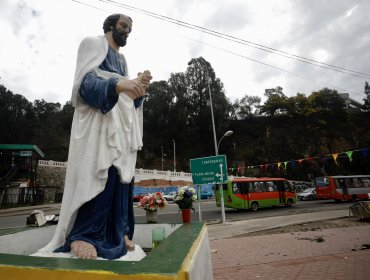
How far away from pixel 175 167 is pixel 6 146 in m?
31.7

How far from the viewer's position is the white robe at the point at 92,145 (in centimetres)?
269

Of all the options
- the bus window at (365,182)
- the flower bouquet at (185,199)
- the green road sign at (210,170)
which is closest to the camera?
the flower bouquet at (185,199)

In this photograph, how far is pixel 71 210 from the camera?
105 inches

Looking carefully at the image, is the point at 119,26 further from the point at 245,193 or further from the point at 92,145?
the point at 245,193

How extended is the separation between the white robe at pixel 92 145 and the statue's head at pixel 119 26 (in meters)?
0.23

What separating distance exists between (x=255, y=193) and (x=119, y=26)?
18621 mm

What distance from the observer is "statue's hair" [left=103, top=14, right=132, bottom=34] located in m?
3.38

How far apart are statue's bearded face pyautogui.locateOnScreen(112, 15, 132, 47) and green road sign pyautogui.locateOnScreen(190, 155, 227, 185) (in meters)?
9.80

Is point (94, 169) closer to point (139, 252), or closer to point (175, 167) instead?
point (139, 252)

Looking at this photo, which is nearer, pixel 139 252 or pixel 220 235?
pixel 139 252

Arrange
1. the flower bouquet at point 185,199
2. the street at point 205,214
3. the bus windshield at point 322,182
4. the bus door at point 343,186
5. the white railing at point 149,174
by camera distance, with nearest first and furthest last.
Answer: the flower bouquet at point 185,199, the street at point 205,214, the bus door at point 343,186, the bus windshield at point 322,182, the white railing at point 149,174

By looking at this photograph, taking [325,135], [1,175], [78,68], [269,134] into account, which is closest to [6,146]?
[1,175]

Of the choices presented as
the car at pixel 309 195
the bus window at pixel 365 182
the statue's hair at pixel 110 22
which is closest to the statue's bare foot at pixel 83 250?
the statue's hair at pixel 110 22

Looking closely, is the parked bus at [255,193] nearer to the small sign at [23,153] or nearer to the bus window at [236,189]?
the bus window at [236,189]
